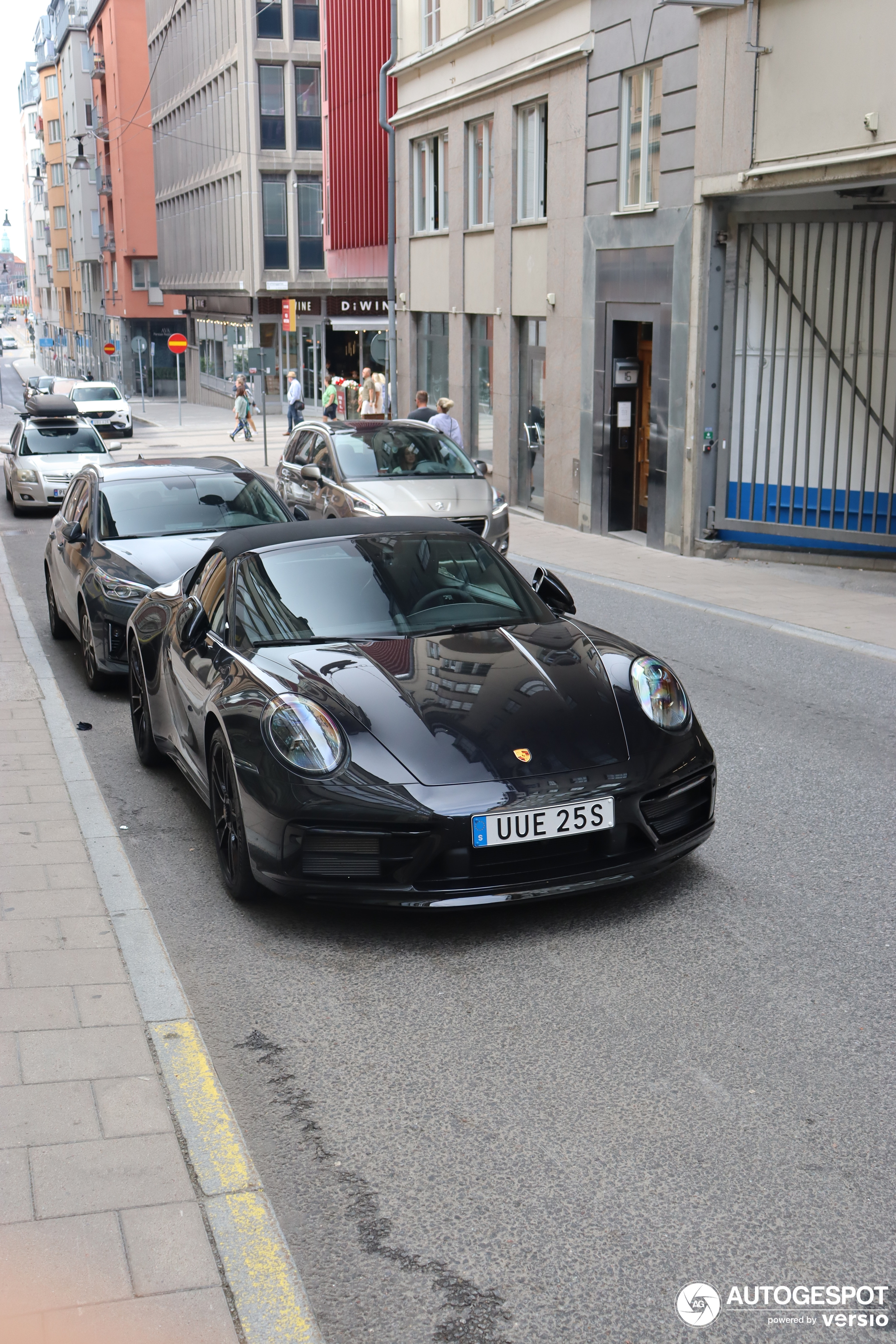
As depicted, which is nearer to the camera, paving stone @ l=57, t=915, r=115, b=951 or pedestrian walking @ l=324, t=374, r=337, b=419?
paving stone @ l=57, t=915, r=115, b=951

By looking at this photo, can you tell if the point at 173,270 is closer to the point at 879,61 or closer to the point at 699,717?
the point at 879,61

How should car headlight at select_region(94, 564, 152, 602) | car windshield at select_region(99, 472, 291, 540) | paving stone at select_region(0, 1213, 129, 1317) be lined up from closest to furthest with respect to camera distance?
paving stone at select_region(0, 1213, 129, 1317)
car headlight at select_region(94, 564, 152, 602)
car windshield at select_region(99, 472, 291, 540)

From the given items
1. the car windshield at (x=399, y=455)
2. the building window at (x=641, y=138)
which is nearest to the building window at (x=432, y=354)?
the building window at (x=641, y=138)

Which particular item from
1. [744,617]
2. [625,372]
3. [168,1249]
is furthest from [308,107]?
[168,1249]

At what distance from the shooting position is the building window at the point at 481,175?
23.4 meters

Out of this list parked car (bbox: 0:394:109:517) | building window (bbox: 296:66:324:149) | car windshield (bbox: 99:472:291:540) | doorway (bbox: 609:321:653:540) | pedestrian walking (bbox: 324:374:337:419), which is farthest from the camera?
building window (bbox: 296:66:324:149)

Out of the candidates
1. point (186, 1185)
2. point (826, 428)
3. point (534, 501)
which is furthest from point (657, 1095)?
point (534, 501)

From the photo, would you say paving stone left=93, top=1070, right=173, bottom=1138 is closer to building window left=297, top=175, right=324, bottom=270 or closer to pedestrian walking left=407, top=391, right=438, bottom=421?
pedestrian walking left=407, top=391, right=438, bottom=421

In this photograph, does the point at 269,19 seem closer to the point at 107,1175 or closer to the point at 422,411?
the point at 422,411

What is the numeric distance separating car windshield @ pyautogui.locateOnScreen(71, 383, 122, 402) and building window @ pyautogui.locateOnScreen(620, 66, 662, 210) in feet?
88.4

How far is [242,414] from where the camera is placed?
40656 millimetres

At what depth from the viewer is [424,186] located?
88.8 feet

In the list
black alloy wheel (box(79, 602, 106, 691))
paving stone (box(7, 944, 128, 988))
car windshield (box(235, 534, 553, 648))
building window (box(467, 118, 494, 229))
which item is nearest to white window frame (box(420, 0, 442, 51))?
building window (box(467, 118, 494, 229))

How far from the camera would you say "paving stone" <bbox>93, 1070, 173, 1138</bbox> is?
3.77 metres
